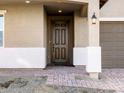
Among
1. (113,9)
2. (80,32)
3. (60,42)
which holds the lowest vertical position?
(60,42)

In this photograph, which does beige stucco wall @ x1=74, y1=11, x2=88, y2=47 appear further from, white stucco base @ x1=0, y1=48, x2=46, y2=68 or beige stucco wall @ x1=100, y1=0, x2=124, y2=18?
white stucco base @ x1=0, y1=48, x2=46, y2=68

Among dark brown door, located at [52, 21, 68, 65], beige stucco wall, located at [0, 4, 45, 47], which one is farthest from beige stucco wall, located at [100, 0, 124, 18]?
beige stucco wall, located at [0, 4, 45, 47]

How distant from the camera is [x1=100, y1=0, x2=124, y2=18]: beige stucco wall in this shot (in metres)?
14.9

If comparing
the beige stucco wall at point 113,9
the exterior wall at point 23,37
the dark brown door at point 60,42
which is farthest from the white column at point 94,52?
the dark brown door at point 60,42

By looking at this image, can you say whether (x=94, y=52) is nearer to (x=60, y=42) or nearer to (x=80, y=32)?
(x=80, y=32)

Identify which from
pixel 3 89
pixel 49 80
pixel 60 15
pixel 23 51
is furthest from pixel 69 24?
pixel 3 89

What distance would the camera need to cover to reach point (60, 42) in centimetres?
1686

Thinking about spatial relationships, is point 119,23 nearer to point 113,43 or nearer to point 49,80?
point 113,43

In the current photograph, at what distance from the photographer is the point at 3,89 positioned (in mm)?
8969

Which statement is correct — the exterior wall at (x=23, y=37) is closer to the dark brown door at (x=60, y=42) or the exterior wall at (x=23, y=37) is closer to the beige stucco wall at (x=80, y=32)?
the beige stucco wall at (x=80, y=32)

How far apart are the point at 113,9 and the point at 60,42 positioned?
381 cm

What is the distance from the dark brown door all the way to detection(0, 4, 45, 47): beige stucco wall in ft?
12.2

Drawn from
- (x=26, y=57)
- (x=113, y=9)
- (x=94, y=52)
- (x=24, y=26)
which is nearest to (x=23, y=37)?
(x=24, y=26)

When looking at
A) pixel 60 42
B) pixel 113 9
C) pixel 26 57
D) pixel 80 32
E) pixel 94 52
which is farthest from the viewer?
pixel 60 42
